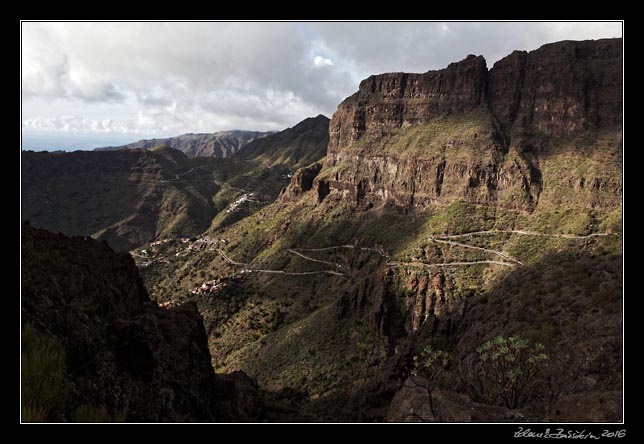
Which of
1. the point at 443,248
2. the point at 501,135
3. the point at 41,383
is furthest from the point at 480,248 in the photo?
the point at 41,383

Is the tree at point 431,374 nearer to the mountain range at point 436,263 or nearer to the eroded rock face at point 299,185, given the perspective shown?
the mountain range at point 436,263

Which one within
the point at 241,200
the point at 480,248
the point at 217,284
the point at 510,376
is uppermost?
the point at 241,200

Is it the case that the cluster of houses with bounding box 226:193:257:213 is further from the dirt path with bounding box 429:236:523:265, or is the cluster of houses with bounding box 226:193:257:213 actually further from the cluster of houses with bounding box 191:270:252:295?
the dirt path with bounding box 429:236:523:265

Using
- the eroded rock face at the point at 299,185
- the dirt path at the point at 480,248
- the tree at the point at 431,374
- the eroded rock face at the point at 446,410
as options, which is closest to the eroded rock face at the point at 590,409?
the eroded rock face at the point at 446,410

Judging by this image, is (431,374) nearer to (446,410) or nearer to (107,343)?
(446,410)

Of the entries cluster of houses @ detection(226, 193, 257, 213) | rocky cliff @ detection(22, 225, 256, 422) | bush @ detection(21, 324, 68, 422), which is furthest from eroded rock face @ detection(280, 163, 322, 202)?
bush @ detection(21, 324, 68, 422)

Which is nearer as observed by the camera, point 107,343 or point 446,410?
point 446,410
